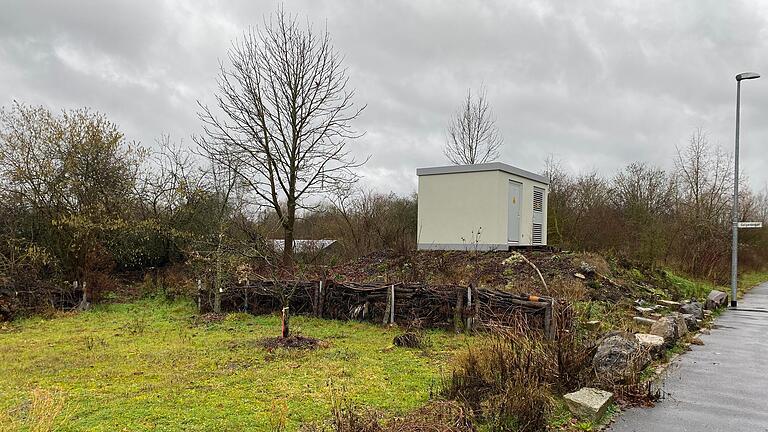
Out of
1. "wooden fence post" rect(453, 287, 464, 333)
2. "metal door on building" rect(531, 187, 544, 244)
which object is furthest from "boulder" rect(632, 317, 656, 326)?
"metal door on building" rect(531, 187, 544, 244)

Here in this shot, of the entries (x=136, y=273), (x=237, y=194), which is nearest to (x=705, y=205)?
(x=237, y=194)

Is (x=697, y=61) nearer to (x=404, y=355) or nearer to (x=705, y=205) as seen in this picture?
(x=705, y=205)

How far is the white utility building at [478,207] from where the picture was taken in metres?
14.8

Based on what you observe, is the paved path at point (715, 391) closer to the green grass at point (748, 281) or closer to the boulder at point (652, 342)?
the boulder at point (652, 342)

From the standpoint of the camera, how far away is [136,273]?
15.8 meters

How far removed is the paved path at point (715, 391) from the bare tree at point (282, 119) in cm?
1033

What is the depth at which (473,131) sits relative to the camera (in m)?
24.0

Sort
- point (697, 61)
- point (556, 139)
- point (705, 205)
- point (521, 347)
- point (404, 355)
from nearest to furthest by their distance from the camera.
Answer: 1. point (521, 347)
2. point (404, 355)
3. point (697, 61)
4. point (705, 205)
5. point (556, 139)

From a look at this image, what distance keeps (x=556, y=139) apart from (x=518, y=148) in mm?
1954

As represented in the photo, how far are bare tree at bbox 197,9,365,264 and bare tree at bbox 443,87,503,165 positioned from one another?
9.79m

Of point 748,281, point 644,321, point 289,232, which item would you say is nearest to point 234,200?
point 289,232

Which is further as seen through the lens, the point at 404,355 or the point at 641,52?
the point at 641,52

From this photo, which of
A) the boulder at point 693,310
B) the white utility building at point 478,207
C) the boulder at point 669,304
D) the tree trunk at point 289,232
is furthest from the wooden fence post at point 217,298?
the boulder at point 669,304

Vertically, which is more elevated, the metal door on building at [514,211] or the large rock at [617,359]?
the metal door on building at [514,211]
